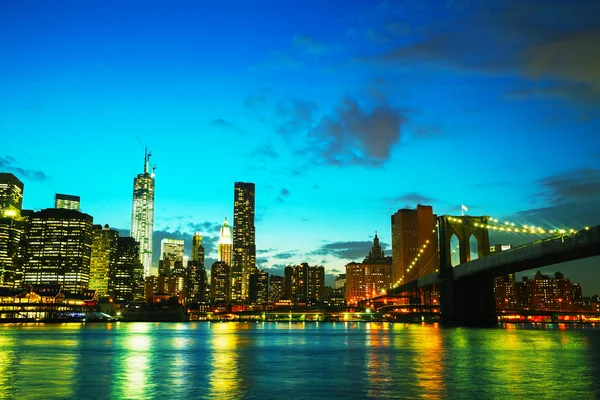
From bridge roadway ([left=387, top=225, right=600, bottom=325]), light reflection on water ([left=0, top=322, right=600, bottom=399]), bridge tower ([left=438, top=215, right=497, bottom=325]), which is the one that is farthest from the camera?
bridge tower ([left=438, top=215, right=497, bottom=325])

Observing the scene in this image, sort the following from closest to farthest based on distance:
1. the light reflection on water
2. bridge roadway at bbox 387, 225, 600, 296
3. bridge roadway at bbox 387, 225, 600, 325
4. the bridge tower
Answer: the light reflection on water, bridge roadway at bbox 387, 225, 600, 296, bridge roadway at bbox 387, 225, 600, 325, the bridge tower

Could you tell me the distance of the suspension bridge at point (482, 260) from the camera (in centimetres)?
7538

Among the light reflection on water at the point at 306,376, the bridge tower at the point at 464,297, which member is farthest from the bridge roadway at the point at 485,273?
the light reflection on water at the point at 306,376

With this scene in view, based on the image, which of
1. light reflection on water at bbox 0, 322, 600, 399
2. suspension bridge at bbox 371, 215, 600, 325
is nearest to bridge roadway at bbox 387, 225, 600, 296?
suspension bridge at bbox 371, 215, 600, 325

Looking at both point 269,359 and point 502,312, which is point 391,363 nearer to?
point 269,359

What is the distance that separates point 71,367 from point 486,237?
331ft

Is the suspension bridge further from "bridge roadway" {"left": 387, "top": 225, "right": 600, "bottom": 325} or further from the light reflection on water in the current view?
the light reflection on water

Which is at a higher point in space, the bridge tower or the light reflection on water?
the bridge tower

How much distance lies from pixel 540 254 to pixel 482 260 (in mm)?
16099

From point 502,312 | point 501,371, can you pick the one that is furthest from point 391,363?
point 502,312

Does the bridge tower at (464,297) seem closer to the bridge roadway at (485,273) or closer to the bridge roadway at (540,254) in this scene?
the bridge roadway at (485,273)

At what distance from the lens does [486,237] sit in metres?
123

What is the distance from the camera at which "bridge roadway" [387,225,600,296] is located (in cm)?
7032

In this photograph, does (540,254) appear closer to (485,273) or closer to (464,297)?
(485,273)
